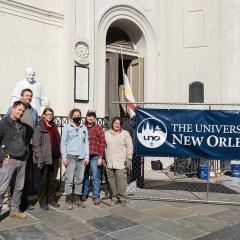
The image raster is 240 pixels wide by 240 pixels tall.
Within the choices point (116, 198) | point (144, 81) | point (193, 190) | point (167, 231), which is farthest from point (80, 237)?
point (144, 81)

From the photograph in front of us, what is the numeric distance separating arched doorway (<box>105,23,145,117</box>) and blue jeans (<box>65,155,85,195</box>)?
442 centimetres

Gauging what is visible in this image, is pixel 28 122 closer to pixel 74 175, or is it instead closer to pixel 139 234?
pixel 74 175

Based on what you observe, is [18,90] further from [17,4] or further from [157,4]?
[157,4]

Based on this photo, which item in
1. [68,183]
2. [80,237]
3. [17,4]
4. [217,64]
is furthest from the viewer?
[217,64]

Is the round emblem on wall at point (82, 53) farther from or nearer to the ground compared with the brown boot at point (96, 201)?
farther from the ground

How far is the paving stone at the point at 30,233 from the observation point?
5.36 m

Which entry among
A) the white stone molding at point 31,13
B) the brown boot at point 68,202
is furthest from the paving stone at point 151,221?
the white stone molding at point 31,13

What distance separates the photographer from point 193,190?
901 centimetres

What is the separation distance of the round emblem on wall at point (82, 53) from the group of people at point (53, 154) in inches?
118

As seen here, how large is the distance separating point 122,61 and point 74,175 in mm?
5837

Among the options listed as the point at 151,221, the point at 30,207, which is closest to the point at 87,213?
the point at 30,207

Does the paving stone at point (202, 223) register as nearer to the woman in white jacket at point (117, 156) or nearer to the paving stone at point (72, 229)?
the woman in white jacket at point (117, 156)

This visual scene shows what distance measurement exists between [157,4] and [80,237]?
352 inches

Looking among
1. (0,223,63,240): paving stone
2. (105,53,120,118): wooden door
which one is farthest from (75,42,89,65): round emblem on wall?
(0,223,63,240): paving stone
